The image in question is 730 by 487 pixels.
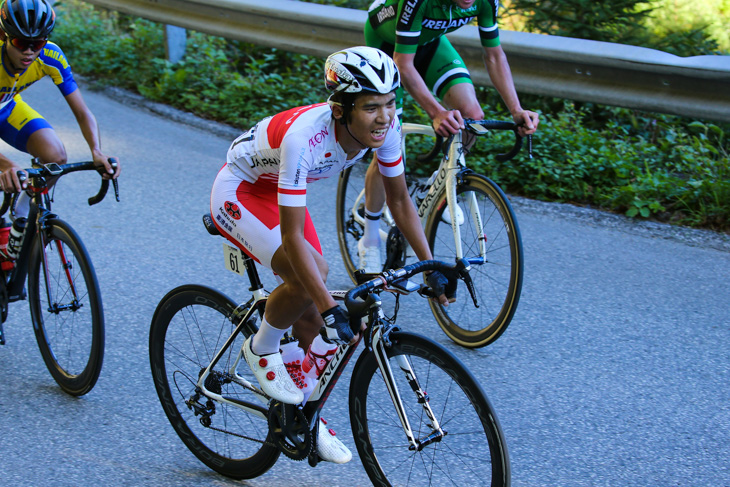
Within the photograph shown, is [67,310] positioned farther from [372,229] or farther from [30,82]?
[372,229]

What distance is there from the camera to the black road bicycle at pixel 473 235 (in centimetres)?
436

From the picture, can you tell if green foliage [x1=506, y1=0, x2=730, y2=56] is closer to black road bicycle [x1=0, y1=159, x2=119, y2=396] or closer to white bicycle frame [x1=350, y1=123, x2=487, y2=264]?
white bicycle frame [x1=350, y1=123, x2=487, y2=264]

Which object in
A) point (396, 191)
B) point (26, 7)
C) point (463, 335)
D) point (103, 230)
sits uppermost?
point (26, 7)

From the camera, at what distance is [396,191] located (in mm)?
3295

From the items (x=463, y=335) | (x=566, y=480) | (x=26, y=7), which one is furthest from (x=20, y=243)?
(x=566, y=480)

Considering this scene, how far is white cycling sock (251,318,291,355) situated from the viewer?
3.10m

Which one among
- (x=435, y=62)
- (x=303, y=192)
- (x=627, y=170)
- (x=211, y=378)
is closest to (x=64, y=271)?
(x=211, y=378)

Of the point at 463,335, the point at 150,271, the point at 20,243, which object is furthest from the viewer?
the point at 150,271

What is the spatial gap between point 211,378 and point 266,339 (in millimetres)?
479

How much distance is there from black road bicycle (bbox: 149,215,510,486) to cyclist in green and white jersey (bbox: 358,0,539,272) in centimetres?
163

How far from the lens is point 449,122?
4262mm

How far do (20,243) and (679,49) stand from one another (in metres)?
6.73

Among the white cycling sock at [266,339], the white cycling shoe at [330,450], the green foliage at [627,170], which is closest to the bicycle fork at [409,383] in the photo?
the white cycling shoe at [330,450]

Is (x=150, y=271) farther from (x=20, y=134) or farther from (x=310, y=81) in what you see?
(x=310, y=81)
